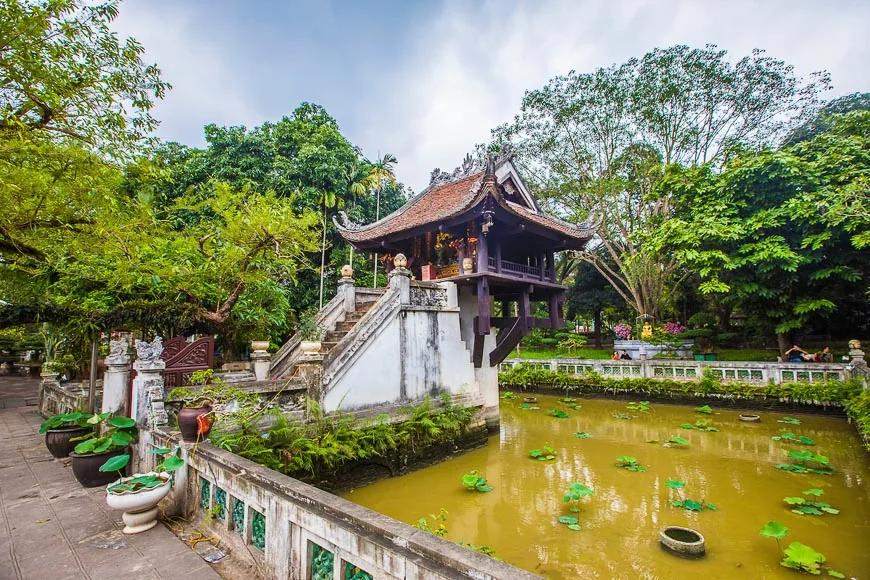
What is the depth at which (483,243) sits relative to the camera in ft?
28.7

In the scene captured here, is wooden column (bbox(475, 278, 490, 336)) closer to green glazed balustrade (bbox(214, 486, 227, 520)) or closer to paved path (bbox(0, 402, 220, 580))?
green glazed balustrade (bbox(214, 486, 227, 520))

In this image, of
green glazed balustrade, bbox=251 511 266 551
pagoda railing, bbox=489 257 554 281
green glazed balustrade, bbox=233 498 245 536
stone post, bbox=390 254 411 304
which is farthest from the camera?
pagoda railing, bbox=489 257 554 281

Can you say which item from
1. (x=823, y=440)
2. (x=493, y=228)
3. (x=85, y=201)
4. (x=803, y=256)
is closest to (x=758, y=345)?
(x=803, y=256)

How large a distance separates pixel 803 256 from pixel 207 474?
15.4 meters

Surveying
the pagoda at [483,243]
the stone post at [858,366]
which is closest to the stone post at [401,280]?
the pagoda at [483,243]

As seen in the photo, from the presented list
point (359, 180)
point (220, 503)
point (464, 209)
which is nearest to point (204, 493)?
point (220, 503)

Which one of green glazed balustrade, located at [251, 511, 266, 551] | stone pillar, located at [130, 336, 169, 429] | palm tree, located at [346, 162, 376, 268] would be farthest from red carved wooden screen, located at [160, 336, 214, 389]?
palm tree, located at [346, 162, 376, 268]

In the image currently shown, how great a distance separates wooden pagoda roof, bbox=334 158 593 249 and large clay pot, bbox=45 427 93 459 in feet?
21.9

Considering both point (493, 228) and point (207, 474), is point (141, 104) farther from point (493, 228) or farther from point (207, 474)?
point (493, 228)

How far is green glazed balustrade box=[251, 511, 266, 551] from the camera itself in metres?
2.84

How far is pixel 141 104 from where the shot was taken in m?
6.20

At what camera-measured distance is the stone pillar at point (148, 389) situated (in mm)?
4434

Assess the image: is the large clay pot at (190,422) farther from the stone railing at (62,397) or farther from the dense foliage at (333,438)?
the stone railing at (62,397)

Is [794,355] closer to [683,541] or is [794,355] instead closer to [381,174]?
[683,541]
